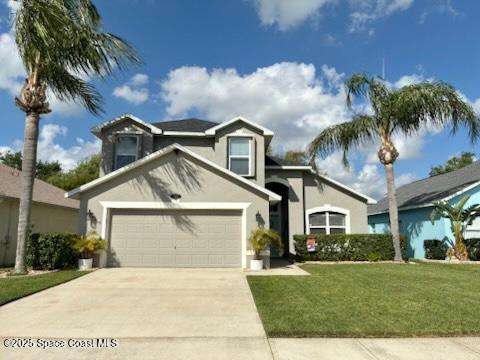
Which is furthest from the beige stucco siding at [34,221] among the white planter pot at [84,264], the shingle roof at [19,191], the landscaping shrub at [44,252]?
the white planter pot at [84,264]

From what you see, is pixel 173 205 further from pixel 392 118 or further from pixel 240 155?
pixel 392 118

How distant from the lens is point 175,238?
13453mm

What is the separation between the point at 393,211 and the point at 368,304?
401 inches

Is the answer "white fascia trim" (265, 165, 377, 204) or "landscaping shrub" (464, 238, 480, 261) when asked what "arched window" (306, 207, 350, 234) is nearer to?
"white fascia trim" (265, 165, 377, 204)

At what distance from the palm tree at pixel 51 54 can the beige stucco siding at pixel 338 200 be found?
35.3ft

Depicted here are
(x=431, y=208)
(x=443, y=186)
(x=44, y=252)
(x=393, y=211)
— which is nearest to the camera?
(x=44, y=252)

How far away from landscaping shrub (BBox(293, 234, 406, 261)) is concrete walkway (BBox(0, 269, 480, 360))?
23.9 ft

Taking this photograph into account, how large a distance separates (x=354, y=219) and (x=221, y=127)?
8235 mm

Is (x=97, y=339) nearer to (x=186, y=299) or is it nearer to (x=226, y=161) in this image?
(x=186, y=299)

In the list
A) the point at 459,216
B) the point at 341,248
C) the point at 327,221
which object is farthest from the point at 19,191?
the point at 459,216

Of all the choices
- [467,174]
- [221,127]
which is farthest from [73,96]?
[467,174]

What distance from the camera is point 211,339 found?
523 cm

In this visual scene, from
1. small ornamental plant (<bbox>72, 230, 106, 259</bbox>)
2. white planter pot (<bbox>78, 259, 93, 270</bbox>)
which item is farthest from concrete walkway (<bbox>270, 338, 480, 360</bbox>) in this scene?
white planter pot (<bbox>78, 259, 93, 270</bbox>)

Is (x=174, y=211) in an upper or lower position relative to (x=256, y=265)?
upper
